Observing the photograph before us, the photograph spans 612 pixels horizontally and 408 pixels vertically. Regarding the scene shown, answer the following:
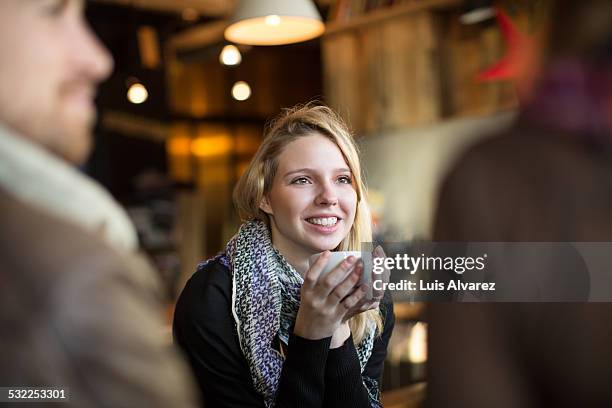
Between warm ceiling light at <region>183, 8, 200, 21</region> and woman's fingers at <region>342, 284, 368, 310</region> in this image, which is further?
warm ceiling light at <region>183, 8, 200, 21</region>

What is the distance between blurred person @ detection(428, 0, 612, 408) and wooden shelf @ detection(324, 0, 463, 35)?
9.05 ft

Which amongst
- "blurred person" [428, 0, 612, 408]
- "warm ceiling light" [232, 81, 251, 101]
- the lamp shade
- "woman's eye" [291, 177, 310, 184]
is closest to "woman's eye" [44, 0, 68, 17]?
"blurred person" [428, 0, 612, 408]

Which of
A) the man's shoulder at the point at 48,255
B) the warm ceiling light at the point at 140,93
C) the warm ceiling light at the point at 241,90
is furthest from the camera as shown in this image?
the warm ceiling light at the point at 241,90

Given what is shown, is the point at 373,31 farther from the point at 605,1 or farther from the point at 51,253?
the point at 51,253

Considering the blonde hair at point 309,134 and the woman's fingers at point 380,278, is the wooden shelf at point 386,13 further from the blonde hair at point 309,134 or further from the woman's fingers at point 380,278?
the woman's fingers at point 380,278

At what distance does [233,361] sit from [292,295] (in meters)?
0.18

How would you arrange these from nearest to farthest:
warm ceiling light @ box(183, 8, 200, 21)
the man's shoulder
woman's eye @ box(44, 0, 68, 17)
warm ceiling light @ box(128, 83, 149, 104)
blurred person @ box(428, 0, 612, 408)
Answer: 1. the man's shoulder
2. woman's eye @ box(44, 0, 68, 17)
3. blurred person @ box(428, 0, 612, 408)
4. warm ceiling light @ box(128, 83, 149, 104)
5. warm ceiling light @ box(183, 8, 200, 21)

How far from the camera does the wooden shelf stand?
12.2 ft

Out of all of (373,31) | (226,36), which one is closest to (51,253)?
(226,36)

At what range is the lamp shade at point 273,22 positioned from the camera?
2496mm

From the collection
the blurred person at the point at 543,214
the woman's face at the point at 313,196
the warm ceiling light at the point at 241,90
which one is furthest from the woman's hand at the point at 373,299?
the warm ceiling light at the point at 241,90

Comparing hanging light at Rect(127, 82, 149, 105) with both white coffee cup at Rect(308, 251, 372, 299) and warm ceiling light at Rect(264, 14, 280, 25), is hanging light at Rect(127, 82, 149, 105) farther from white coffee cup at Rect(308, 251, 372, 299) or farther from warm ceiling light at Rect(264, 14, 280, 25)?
white coffee cup at Rect(308, 251, 372, 299)

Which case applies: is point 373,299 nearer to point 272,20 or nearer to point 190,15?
point 272,20

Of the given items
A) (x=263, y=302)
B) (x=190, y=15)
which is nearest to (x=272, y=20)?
(x=263, y=302)
